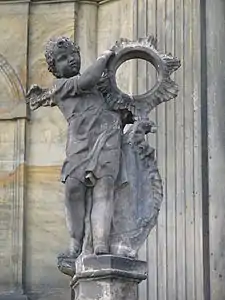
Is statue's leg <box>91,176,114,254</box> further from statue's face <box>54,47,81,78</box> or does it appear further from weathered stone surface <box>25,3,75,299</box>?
weathered stone surface <box>25,3,75,299</box>

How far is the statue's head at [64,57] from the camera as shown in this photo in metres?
9.31

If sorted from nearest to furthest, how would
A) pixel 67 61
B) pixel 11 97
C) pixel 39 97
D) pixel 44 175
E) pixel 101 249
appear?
1. pixel 101 249
2. pixel 67 61
3. pixel 39 97
4. pixel 44 175
5. pixel 11 97

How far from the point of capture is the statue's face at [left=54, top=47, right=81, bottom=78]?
9312 mm

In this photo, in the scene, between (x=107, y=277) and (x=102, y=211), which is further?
(x=102, y=211)

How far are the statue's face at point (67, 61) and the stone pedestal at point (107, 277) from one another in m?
1.57

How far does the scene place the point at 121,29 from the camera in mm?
13211

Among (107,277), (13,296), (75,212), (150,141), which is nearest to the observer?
(107,277)

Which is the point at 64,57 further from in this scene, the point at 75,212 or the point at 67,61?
the point at 75,212

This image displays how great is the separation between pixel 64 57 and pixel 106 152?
901mm

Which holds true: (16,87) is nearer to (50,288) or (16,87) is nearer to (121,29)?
(121,29)

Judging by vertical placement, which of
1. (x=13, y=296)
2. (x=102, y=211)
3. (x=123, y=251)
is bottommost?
(x=13, y=296)

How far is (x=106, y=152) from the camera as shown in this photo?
9047mm

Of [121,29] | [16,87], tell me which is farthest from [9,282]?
[121,29]

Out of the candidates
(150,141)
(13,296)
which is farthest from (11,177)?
(150,141)
